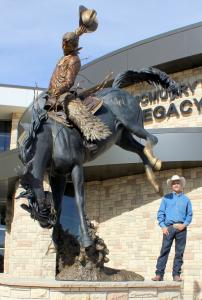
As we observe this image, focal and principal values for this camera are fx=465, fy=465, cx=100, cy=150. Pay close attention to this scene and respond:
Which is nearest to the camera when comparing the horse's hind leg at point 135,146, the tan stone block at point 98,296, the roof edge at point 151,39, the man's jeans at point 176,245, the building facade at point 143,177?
the tan stone block at point 98,296

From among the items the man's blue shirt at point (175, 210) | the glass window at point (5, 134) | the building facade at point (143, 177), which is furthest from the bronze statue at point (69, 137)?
the glass window at point (5, 134)

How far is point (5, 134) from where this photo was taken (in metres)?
23.4

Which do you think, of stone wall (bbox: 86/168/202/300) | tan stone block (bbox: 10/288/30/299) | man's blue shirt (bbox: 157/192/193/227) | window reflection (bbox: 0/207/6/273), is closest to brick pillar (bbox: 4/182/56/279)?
stone wall (bbox: 86/168/202/300)

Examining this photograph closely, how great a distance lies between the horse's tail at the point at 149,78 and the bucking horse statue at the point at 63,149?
434 mm

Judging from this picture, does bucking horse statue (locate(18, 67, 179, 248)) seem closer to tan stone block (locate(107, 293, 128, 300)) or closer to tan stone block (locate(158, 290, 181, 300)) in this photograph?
tan stone block (locate(107, 293, 128, 300))

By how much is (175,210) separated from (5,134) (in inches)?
703

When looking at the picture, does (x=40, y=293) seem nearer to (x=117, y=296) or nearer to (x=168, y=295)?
(x=117, y=296)

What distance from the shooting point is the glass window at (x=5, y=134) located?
23.2 m

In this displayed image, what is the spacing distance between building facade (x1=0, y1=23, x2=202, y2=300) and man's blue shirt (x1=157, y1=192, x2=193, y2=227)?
566cm

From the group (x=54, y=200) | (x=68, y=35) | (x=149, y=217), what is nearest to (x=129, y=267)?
(x=149, y=217)

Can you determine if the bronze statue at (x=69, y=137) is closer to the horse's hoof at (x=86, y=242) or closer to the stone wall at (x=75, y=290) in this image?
the horse's hoof at (x=86, y=242)

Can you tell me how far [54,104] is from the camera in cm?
568

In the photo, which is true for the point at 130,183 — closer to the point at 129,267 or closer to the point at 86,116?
the point at 129,267

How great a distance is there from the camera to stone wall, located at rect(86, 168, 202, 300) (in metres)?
12.7
